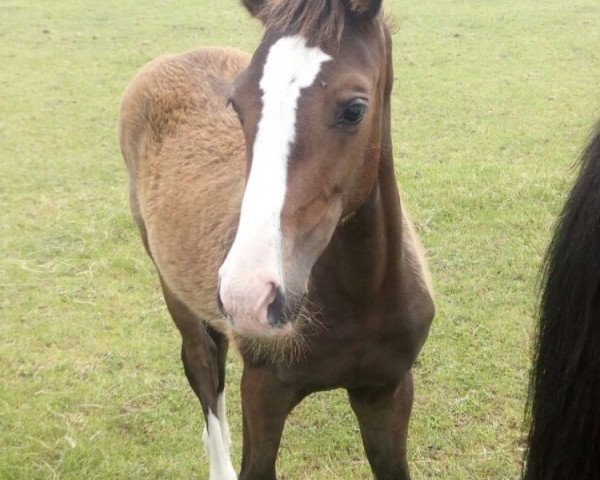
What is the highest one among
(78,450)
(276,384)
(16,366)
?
(276,384)

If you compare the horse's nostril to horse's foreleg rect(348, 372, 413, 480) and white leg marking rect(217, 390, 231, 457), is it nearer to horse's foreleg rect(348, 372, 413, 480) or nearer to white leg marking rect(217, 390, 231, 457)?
horse's foreleg rect(348, 372, 413, 480)

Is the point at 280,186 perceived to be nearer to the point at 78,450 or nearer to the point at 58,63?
the point at 78,450

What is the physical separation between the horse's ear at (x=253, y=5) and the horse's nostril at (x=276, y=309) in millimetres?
916

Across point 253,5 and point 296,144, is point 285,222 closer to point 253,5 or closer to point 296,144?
point 296,144

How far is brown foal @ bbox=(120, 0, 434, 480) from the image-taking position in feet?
5.26

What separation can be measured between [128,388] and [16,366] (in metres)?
0.69

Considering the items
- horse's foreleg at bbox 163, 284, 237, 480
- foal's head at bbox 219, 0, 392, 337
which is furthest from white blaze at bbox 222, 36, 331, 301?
horse's foreleg at bbox 163, 284, 237, 480

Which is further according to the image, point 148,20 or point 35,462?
point 148,20

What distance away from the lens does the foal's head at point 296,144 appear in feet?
4.92

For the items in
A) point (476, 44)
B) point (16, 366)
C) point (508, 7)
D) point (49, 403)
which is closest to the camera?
point (49, 403)

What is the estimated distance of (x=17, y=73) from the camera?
373 inches

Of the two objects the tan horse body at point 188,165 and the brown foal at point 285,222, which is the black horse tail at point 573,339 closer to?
the brown foal at point 285,222

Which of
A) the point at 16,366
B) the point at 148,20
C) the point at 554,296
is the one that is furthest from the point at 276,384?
the point at 148,20

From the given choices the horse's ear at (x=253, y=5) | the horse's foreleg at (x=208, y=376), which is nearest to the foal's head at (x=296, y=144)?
the horse's ear at (x=253, y=5)
